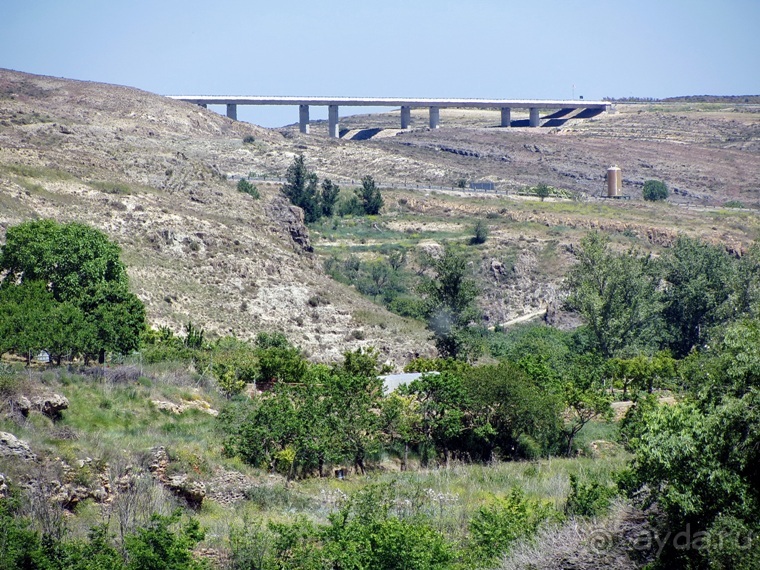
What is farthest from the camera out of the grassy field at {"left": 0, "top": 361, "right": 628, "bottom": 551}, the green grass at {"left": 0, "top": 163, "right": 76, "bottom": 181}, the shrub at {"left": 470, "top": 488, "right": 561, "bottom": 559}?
the green grass at {"left": 0, "top": 163, "right": 76, "bottom": 181}

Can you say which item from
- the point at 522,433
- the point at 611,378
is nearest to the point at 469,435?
the point at 522,433

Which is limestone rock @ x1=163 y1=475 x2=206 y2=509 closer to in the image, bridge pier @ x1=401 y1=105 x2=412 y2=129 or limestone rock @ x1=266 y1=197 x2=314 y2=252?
limestone rock @ x1=266 y1=197 x2=314 y2=252

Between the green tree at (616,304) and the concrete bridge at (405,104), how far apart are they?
233 feet

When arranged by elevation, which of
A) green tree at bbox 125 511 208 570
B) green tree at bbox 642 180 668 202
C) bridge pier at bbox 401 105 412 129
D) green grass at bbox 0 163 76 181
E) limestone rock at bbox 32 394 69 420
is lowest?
green tree at bbox 125 511 208 570

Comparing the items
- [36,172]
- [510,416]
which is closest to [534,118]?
[36,172]

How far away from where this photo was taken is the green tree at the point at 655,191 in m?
97.1

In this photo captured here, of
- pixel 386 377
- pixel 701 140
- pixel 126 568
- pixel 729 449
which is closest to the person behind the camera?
pixel 126 568

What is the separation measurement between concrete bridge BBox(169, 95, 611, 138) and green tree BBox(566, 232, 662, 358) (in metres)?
71.1

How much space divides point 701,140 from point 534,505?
107389 millimetres

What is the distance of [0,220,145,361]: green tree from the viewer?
33875 millimetres

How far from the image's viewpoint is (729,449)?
18219 mm

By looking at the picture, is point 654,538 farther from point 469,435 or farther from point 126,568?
point 469,435

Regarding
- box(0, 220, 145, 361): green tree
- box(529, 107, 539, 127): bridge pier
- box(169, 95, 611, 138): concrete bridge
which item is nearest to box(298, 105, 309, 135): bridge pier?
box(169, 95, 611, 138): concrete bridge

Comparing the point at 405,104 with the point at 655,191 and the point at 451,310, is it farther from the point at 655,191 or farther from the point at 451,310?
the point at 451,310
